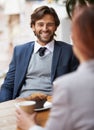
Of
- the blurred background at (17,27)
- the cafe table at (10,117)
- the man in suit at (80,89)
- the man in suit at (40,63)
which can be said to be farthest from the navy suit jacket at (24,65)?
the blurred background at (17,27)

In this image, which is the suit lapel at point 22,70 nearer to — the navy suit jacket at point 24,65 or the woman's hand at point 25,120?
the navy suit jacket at point 24,65

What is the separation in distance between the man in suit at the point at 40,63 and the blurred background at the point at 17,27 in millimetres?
2353

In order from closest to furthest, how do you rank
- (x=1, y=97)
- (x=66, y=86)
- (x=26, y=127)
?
(x=66, y=86) → (x=26, y=127) → (x=1, y=97)

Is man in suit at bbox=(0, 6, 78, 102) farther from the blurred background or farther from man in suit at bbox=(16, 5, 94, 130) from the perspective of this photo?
the blurred background

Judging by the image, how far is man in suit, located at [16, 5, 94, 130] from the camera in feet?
3.64

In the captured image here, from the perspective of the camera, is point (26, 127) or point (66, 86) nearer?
point (66, 86)

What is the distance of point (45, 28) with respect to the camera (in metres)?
2.73

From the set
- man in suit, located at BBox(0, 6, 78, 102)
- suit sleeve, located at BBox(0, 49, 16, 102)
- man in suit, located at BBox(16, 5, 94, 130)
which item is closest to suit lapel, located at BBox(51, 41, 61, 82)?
man in suit, located at BBox(0, 6, 78, 102)

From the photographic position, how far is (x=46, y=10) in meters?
2.71

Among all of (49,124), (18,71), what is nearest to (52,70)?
(18,71)

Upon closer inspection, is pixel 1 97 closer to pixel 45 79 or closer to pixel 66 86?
pixel 45 79

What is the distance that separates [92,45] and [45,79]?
155 centimetres

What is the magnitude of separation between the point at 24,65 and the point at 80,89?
1.58 metres

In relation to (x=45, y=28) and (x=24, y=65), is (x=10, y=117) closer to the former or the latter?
(x=24, y=65)
